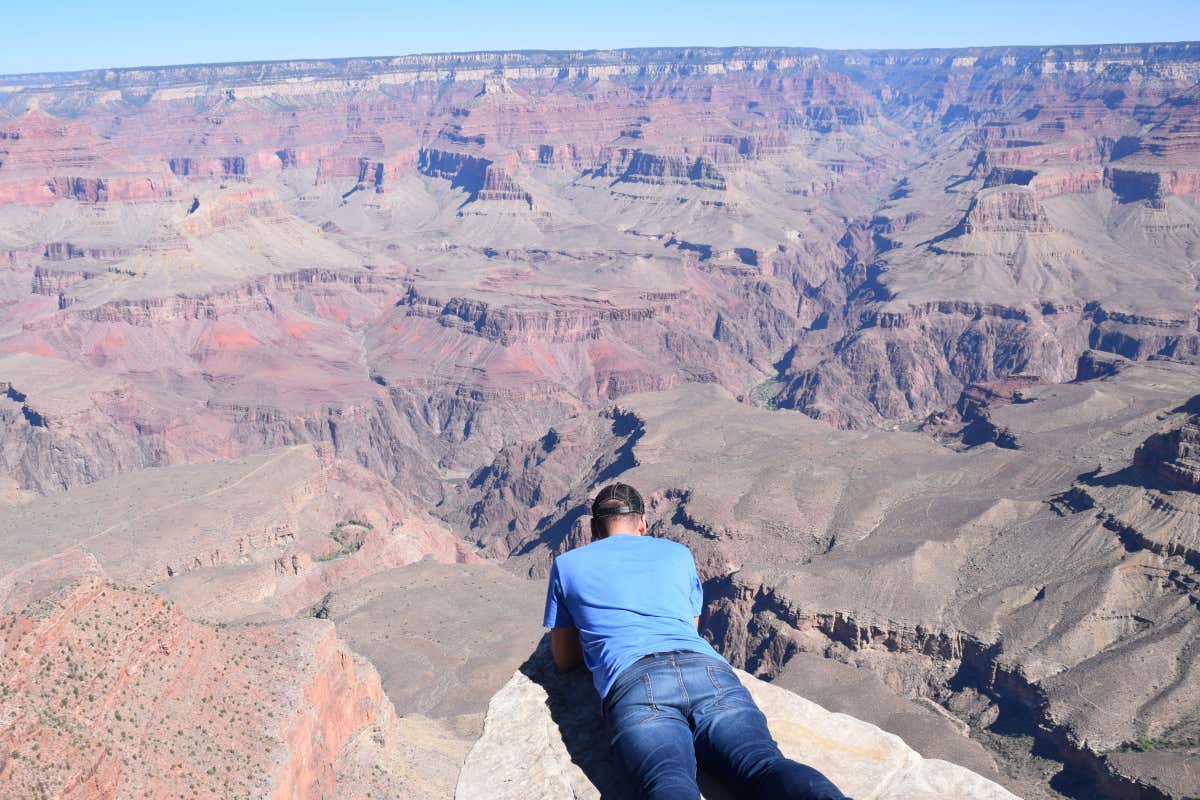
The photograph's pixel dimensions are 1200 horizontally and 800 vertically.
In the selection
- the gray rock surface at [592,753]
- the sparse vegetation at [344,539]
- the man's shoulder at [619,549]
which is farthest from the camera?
→ the sparse vegetation at [344,539]

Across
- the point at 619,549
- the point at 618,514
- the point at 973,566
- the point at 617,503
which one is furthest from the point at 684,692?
the point at 973,566

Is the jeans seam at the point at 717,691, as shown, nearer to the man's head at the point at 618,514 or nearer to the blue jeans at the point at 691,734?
the blue jeans at the point at 691,734

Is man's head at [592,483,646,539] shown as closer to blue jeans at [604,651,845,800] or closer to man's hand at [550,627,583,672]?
man's hand at [550,627,583,672]

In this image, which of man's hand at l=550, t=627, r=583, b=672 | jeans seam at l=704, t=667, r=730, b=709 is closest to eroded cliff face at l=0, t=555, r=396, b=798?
man's hand at l=550, t=627, r=583, b=672

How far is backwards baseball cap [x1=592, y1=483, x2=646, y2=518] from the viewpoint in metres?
14.9

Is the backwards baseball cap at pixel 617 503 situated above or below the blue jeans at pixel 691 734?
above

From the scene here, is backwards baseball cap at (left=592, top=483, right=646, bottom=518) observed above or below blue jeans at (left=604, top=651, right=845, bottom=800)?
above

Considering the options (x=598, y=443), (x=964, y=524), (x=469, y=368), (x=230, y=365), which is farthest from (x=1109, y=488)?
(x=230, y=365)

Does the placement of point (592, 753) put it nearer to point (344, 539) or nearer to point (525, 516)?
point (344, 539)

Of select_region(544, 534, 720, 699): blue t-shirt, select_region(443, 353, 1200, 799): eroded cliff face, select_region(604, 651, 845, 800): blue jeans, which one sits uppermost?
select_region(544, 534, 720, 699): blue t-shirt

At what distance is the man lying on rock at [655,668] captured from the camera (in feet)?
37.3

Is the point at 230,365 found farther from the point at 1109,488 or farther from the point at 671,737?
the point at 671,737

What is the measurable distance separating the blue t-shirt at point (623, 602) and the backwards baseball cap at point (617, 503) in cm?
66

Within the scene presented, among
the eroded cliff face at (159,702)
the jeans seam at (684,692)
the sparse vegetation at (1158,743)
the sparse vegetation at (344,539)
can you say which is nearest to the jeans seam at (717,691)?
the jeans seam at (684,692)
